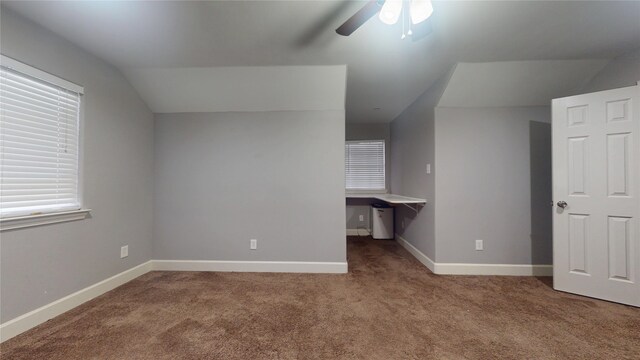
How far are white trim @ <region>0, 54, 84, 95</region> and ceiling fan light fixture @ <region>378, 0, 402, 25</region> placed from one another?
2.43 metres

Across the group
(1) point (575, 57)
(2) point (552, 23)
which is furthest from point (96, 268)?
(1) point (575, 57)

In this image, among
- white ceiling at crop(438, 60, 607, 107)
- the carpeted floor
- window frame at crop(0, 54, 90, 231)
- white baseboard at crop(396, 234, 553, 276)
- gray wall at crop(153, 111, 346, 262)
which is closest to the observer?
the carpeted floor

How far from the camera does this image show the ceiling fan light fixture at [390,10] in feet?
4.16

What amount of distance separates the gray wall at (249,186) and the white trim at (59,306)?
1.55ft

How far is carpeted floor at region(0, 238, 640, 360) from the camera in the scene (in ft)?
4.88

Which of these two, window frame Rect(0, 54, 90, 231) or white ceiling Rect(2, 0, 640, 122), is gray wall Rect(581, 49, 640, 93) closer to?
white ceiling Rect(2, 0, 640, 122)

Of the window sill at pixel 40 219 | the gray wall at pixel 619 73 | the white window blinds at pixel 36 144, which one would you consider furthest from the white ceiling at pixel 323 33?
the window sill at pixel 40 219

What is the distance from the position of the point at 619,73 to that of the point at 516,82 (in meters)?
0.79

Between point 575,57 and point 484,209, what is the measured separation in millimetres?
1647

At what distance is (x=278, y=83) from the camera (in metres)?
2.52

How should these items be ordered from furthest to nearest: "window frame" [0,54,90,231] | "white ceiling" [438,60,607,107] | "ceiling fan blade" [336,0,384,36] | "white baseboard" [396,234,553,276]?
"white baseboard" [396,234,553,276], "white ceiling" [438,60,607,107], "window frame" [0,54,90,231], "ceiling fan blade" [336,0,384,36]

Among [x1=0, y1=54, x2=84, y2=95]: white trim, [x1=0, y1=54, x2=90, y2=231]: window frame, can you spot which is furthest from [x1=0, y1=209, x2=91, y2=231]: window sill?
[x1=0, y1=54, x2=84, y2=95]: white trim

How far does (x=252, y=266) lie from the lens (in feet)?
9.19

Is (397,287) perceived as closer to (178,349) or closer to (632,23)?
(178,349)
